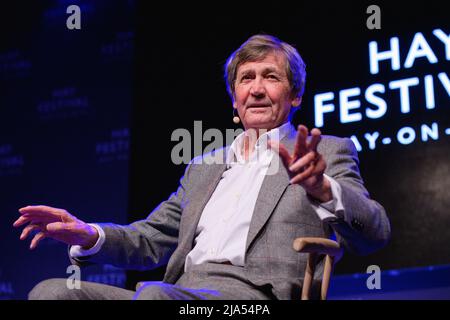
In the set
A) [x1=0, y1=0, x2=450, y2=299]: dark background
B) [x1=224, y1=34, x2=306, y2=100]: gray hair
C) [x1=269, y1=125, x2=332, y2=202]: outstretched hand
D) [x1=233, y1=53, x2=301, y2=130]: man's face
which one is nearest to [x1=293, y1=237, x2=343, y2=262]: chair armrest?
[x1=269, y1=125, x2=332, y2=202]: outstretched hand

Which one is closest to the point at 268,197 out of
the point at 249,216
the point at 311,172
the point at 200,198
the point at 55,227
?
the point at 249,216

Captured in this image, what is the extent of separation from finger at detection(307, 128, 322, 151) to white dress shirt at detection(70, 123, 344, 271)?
0.55 m

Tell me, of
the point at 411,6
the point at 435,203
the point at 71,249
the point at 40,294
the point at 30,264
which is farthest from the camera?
the point at 30,264

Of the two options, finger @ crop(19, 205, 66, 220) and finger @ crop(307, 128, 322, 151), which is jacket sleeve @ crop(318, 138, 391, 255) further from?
finger @ crop(19, 205, 66, 220)

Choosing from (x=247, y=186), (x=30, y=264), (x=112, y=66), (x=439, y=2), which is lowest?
(x=30, y=264)

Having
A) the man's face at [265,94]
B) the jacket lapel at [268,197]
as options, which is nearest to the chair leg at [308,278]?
the jacket lapel at [268,197]

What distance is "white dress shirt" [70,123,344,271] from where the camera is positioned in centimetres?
223

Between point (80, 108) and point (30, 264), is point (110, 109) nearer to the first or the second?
point (80, 108)

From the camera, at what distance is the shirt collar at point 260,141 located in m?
2.54

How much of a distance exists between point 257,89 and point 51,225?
942 millimetres

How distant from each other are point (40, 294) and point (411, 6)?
316 centimetres

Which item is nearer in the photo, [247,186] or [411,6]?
[247,186]

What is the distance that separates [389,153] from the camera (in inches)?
161
